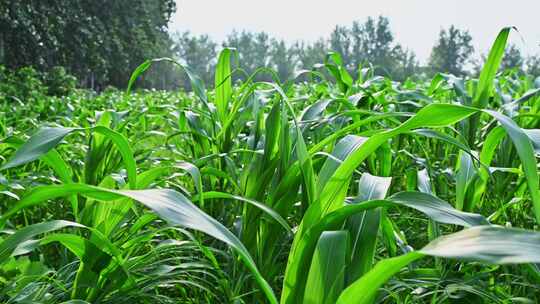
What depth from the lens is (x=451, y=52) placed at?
54031 millimetres

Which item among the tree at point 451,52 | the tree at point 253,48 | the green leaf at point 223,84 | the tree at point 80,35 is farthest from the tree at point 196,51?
the green leaf at point 223,84

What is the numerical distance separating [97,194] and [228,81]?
0.94 m

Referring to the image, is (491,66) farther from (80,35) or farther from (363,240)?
(80,35)

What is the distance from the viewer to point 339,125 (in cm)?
151

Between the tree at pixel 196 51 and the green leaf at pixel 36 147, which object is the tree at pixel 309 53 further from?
the green leaf at pixel 36 147

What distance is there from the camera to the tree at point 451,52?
174 ft

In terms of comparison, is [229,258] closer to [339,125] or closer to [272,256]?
[272,256]

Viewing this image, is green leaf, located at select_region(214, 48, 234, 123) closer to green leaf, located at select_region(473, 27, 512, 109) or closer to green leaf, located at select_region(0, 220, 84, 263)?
green leaf, located at select_region(473, 27, 512, 109)

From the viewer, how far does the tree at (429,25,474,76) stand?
5297 centimetres

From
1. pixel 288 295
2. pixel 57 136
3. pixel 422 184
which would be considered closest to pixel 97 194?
pixel 57 136

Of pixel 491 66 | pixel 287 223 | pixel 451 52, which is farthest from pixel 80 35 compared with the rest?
pixel 451 52

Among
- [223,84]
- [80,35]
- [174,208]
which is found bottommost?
[174,208]

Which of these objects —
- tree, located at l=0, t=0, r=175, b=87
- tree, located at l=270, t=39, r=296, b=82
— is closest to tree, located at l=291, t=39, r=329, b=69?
tree, located at l=270, t=39, r=296, b=82

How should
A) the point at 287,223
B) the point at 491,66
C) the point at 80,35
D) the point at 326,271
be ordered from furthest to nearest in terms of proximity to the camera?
the point at 80,35 → the point at 491,66 → the point at 287,223 → the point at 326,271
